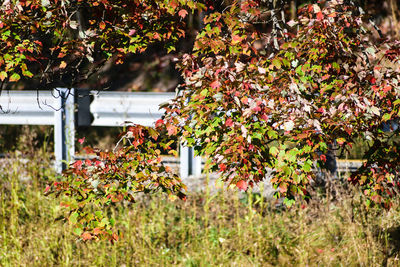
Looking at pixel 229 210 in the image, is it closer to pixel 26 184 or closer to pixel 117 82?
pixel 26 184

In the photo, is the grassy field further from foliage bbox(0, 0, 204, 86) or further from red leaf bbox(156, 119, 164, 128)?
foliage bbox(0, 0, 204, 86)

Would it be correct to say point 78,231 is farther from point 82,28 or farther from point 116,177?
point 82,28

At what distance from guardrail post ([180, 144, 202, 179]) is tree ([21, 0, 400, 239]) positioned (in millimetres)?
2908

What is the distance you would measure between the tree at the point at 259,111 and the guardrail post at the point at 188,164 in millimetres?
2908

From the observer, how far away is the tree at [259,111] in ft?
8.05

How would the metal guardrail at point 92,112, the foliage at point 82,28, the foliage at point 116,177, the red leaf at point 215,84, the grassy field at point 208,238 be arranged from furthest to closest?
the metal guardrail at point 92,112 → the grassy field at point 208,238 → the foliage at point 116,177 → the foliage at point 82,28 → the red leaf at point 215,84

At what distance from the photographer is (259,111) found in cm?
244

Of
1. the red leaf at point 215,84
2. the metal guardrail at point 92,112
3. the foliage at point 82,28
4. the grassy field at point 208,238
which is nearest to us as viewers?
the red leaf at point 215,84

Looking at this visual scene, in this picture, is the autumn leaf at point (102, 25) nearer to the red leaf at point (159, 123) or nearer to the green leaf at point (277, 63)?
the red leaf at point (159, 123)

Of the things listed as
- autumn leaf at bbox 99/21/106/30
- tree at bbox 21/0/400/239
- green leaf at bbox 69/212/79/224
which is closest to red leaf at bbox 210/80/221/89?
tree at bbox 21/0/400/239

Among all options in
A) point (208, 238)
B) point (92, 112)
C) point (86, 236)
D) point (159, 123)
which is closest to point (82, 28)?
point (159, 123)

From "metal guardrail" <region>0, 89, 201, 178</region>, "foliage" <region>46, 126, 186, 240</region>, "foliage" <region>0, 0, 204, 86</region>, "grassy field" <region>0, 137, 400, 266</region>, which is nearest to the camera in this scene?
"foliage" <region>0, 0, 204, 86</region>

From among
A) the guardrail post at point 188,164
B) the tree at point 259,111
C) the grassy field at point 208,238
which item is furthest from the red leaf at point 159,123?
the guardrail post at point 188,164

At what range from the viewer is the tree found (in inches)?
96.6
